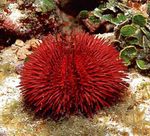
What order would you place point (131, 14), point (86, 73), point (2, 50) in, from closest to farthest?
1. point (86, 73)
2. point (131, 14)
3. point (2, 50)

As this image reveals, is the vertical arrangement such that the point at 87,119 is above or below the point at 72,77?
below

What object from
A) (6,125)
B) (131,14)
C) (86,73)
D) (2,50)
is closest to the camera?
(86,73)

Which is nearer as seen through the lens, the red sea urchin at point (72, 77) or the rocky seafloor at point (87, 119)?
the red sea urchin at point (72, 77)

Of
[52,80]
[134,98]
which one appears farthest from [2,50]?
[134,98]

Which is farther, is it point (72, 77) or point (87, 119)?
point (87, 119)

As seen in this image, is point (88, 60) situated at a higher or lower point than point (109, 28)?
lower

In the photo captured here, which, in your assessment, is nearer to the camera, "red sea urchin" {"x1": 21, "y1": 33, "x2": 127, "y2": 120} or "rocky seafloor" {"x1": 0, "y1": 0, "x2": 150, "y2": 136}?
"red sea urchin" {"x1": 21, "y1": 33, "x2": 127, "y2": 120}

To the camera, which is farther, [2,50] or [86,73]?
[2,50]

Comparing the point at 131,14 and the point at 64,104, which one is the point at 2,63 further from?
the point at 131,14
